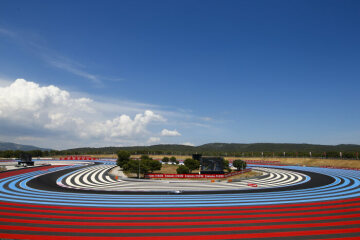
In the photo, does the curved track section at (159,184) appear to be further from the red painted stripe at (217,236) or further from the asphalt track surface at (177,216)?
the red painted stripe at (217,236)

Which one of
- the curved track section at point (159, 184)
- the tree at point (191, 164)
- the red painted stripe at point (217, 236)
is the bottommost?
the curved track section at point (159, 184)

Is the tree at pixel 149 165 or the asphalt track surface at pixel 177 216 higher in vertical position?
the tree at pixel 149 165

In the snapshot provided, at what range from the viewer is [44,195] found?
28.6 meters

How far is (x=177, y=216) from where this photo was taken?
20.2 metres

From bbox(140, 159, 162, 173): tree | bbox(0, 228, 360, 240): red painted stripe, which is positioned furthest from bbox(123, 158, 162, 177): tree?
bbox(0, 228, 360, 240): red painted stripe

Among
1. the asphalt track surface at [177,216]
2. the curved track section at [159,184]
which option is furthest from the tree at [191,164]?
the asphalt track surface at [177,216]

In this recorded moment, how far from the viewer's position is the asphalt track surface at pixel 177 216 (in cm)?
1639

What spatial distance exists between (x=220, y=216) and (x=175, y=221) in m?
4.15

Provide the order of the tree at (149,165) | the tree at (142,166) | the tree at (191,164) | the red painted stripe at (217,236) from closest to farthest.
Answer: the red painted stripe at (217,236) < the tree at (142,166) < the tree at (149,165) < the tree at (191,164)

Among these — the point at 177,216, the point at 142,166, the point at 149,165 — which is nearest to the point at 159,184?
the point at 142,166

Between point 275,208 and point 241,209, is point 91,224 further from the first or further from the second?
point 275,208

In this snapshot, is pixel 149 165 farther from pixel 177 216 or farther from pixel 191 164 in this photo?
pixel 177 216

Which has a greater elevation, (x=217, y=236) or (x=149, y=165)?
(x=149, y=165)

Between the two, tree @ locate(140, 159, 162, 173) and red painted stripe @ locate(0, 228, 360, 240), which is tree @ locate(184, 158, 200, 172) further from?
red painted stripe @ locate(0, 228, 360, 240)
